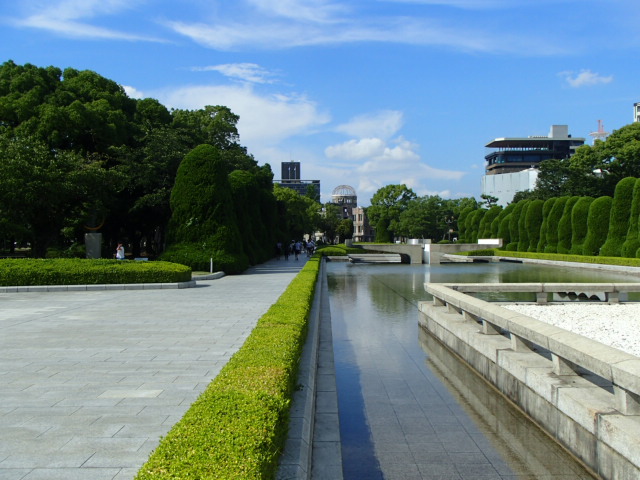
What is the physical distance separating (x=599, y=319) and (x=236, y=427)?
28.6 ft

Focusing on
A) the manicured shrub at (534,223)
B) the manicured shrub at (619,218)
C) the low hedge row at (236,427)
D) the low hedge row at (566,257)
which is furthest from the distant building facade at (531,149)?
the low hedge row at (236,427)

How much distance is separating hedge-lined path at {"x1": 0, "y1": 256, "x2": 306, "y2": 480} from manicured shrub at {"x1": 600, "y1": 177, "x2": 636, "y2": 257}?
104 ft

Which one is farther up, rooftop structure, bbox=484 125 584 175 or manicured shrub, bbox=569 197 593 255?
rooftop structure, bbox=484 125 584 175

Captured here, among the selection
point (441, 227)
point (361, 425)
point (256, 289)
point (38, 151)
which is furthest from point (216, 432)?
point (441, 227)

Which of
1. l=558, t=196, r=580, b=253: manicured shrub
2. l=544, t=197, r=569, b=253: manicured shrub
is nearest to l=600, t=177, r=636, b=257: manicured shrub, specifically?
l=558, t=196, r=580, b=253: manicured shrub

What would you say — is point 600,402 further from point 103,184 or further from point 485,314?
point 103,184

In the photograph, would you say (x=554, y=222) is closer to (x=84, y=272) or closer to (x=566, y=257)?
(x=566, y=257)

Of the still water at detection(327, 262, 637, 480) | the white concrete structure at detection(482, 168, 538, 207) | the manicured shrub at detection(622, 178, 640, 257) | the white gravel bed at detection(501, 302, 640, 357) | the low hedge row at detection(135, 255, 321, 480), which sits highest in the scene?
the white concrete structure at detection(482, 168, 538, 207)

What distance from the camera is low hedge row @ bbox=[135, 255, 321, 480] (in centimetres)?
300

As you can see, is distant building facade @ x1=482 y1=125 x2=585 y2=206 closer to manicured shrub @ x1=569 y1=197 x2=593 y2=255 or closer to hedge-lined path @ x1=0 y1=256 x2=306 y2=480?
manicured shrub @ x1=569 y1=197 x2=593 y2=255

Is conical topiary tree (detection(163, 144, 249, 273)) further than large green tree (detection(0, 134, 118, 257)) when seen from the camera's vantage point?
Yes

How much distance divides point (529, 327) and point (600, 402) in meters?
1.65

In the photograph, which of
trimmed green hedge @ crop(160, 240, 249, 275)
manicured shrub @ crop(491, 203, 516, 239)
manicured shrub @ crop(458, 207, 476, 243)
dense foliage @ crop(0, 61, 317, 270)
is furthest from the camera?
manicured shrub @ crop(458, 207, 476, 243)

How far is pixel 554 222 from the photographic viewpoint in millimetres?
46719
